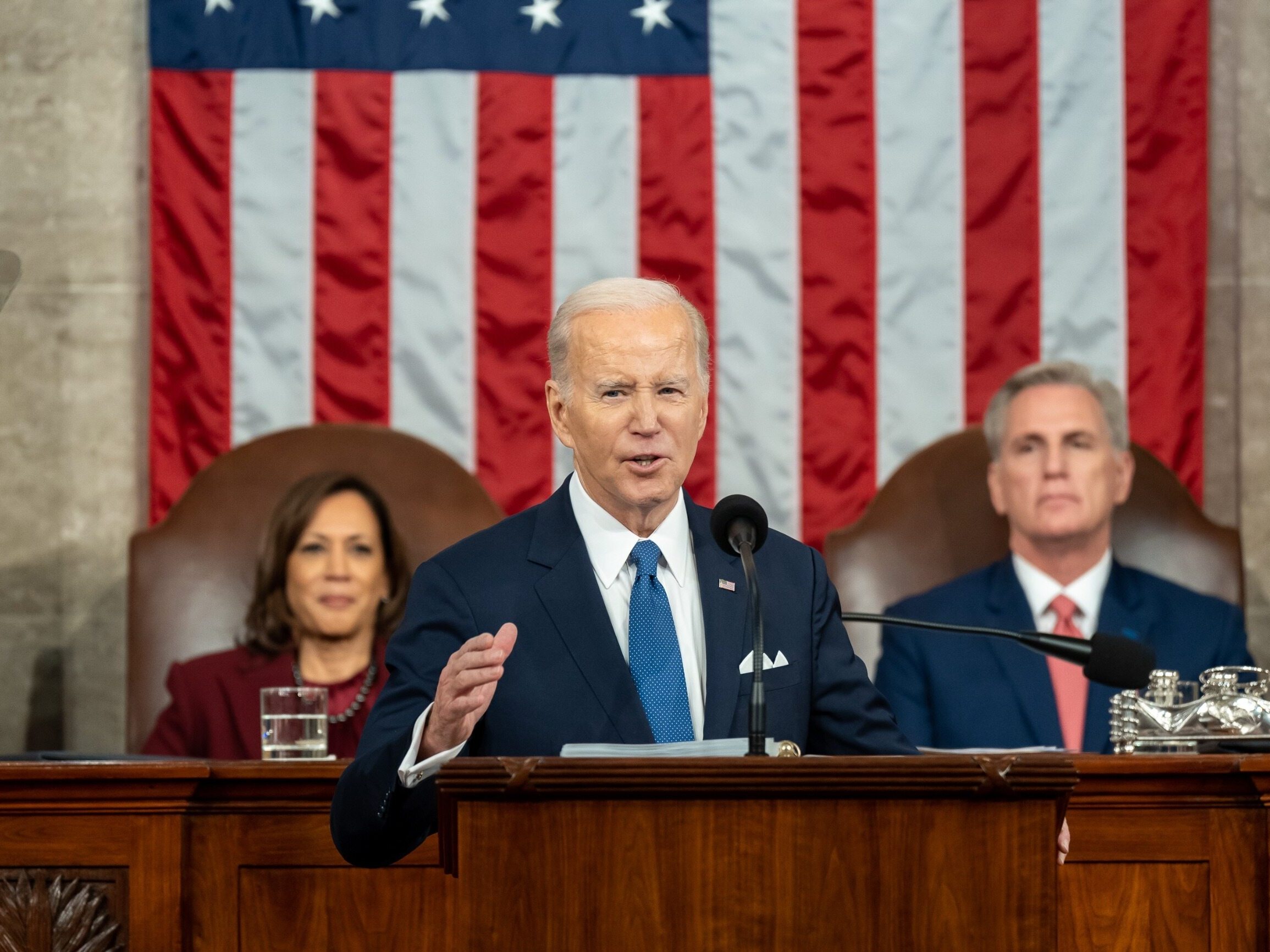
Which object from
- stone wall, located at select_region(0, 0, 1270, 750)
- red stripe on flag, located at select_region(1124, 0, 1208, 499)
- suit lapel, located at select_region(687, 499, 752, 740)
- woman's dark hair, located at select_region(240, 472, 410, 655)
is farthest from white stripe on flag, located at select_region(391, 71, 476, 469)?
suit lapel, located at select_region(687, 499, 752, 740)

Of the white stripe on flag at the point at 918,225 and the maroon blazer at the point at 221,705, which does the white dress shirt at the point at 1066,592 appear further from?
the maroon blazer at the point at 221,705

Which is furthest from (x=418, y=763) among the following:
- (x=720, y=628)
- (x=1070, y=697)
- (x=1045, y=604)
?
(x=1045, y=604)

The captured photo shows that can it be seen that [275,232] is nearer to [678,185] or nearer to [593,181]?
[593,181]

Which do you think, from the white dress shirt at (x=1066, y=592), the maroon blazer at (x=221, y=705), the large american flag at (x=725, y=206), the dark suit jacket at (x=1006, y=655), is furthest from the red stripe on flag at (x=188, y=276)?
the white dress shirt at (x=1066, y=592)

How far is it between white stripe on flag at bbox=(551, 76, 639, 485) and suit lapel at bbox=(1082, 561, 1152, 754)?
1589mm

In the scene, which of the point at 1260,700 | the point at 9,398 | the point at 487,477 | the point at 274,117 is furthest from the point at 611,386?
the point at 9,398

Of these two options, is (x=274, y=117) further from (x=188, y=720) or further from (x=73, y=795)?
(x=73, y=795)

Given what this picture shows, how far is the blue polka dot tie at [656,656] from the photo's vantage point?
229 centimetres

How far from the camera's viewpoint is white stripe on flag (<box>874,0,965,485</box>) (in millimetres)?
4863

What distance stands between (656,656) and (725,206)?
109 inches

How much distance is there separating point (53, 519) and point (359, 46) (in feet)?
5.39

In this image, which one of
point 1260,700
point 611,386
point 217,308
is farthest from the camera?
point 217,308

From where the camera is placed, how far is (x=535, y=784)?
1695 millimetres

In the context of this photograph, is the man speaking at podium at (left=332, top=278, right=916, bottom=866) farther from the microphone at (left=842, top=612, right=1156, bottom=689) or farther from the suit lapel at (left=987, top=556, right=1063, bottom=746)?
the suit lapel at (left=987, top=556, right=1063, bottom=746)
